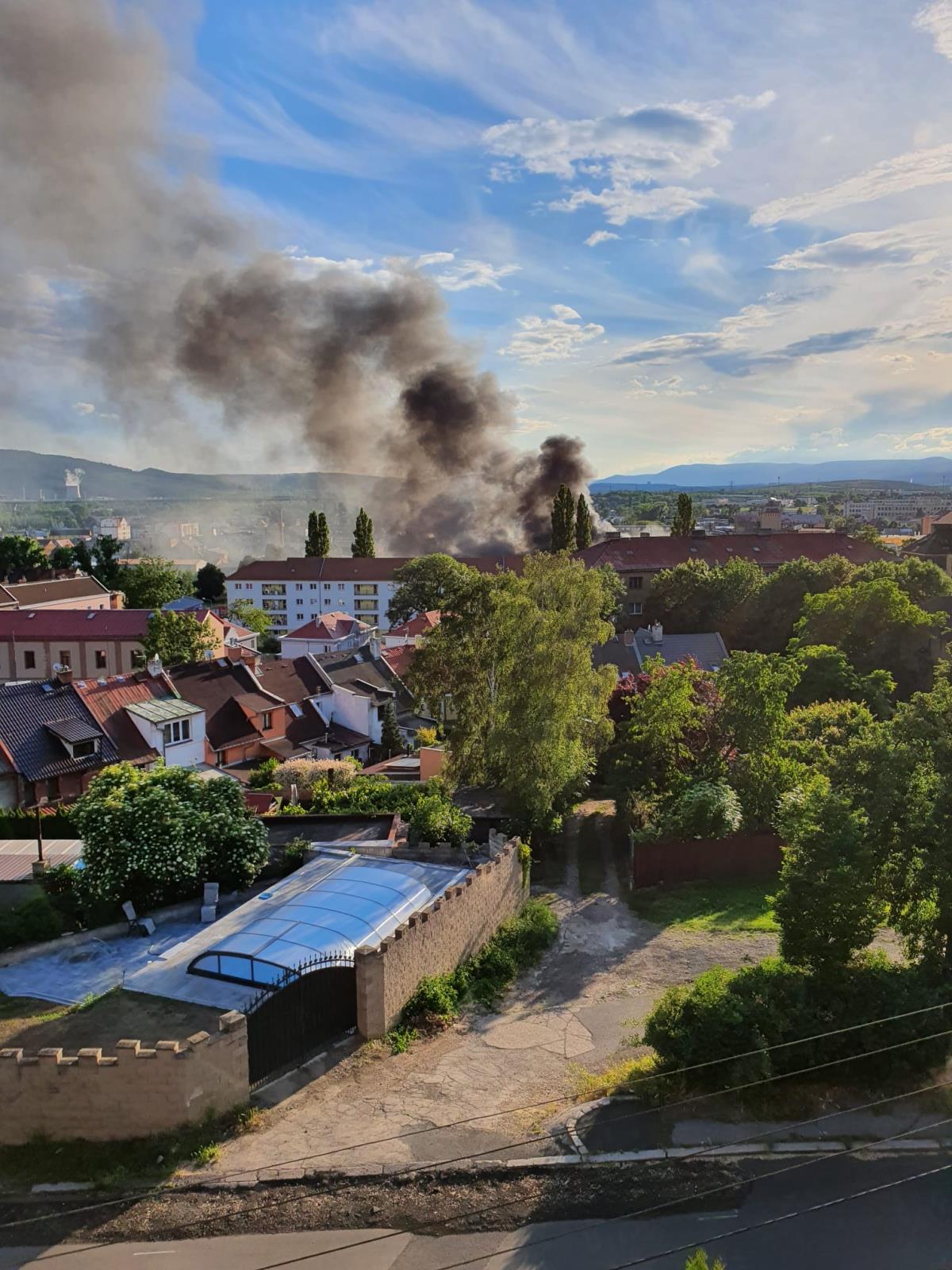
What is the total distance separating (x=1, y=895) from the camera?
20.8 metres

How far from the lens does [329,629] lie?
62375mm

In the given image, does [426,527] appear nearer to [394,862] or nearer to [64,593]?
[64,593]

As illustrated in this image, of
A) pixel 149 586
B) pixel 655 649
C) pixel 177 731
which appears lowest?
pixel 177 731

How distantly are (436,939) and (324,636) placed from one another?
4566cm

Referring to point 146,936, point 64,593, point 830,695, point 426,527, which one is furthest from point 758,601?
point 426,527

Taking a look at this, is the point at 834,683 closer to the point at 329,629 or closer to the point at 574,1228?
the point at 574,1228

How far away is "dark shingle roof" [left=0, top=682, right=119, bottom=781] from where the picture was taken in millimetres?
28719

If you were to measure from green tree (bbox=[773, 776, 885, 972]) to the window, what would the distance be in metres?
24.7

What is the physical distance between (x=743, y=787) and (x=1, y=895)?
2042cm

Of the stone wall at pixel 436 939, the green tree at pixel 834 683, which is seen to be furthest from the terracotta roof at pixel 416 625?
the stone wall at pixel 436 939

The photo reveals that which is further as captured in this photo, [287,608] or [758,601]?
[287,608]

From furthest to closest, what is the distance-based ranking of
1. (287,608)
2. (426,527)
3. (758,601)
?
(426,527)
(287,608)
(758,601)

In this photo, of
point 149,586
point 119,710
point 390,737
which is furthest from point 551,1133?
point 149,586

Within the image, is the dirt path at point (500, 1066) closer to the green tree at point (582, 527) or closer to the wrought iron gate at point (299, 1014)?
the wrought iron gate at point (299, 1014)
